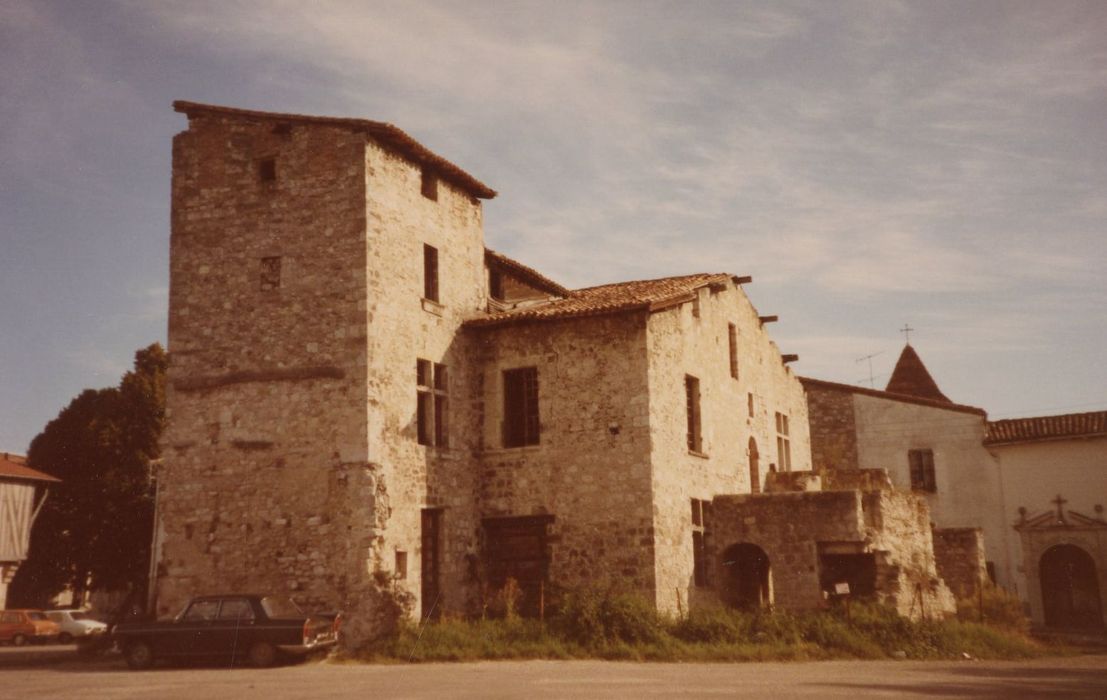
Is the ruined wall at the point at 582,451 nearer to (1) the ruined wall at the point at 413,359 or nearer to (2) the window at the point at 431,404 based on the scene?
(1) the ruined wall at the point at 413,359

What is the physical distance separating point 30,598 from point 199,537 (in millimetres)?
22012

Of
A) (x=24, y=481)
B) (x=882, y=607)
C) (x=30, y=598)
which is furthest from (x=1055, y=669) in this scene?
(x=30, y=598)

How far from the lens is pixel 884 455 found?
33.1 metres

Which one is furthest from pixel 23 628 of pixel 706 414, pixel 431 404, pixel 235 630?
pixel 706 414

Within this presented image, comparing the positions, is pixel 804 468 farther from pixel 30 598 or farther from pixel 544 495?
pixel 30 598

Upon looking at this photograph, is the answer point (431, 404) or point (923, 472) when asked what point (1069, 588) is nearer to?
point (923, 472)

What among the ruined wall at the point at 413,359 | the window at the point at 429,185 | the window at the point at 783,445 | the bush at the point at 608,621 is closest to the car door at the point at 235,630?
the ruined wall at the point at 413,359

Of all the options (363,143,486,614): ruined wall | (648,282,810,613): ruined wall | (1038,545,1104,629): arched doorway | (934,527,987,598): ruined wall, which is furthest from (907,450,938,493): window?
(363,143,486,614): ruined wall

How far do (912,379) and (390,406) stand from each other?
102 ft

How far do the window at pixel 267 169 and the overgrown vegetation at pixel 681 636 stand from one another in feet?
30.7

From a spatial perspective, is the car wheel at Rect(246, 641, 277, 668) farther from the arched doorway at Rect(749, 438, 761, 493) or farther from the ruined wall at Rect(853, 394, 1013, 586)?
the ruined wall at Rect(853, 394, 1013, 586)

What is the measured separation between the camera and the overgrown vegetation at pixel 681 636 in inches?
660

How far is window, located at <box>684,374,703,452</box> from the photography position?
2223cm

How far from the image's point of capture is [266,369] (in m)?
18.6
